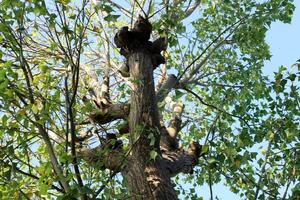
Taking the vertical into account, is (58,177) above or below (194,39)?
below

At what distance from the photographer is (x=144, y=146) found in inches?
228

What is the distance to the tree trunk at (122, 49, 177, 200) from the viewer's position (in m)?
5.56

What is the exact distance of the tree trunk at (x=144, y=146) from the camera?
556 centimetres

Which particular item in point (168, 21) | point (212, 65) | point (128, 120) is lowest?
point (128, 120)

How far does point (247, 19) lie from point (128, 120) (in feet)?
10.8

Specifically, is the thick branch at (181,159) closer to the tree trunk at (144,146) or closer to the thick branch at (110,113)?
the tree trunk at (144,146)

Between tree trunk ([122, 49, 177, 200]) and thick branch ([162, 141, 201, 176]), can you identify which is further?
thick branch ([162, 141, 201, 176])

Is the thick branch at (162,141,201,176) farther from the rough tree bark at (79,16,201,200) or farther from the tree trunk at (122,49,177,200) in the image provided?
the tree trunk at (122,49,177,200)

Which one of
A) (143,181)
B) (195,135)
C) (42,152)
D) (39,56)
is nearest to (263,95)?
(195,135)

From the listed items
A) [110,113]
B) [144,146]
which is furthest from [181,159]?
[110,113]

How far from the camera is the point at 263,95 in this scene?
6.81 meters

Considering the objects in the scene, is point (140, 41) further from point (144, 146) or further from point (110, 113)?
point (144, 146)

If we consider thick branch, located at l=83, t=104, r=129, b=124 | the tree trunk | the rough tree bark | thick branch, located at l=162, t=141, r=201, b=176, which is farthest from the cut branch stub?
thick branch, located at l=162, t=141, r=201, b=176

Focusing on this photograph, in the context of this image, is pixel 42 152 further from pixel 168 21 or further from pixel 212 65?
pixel 212 65
